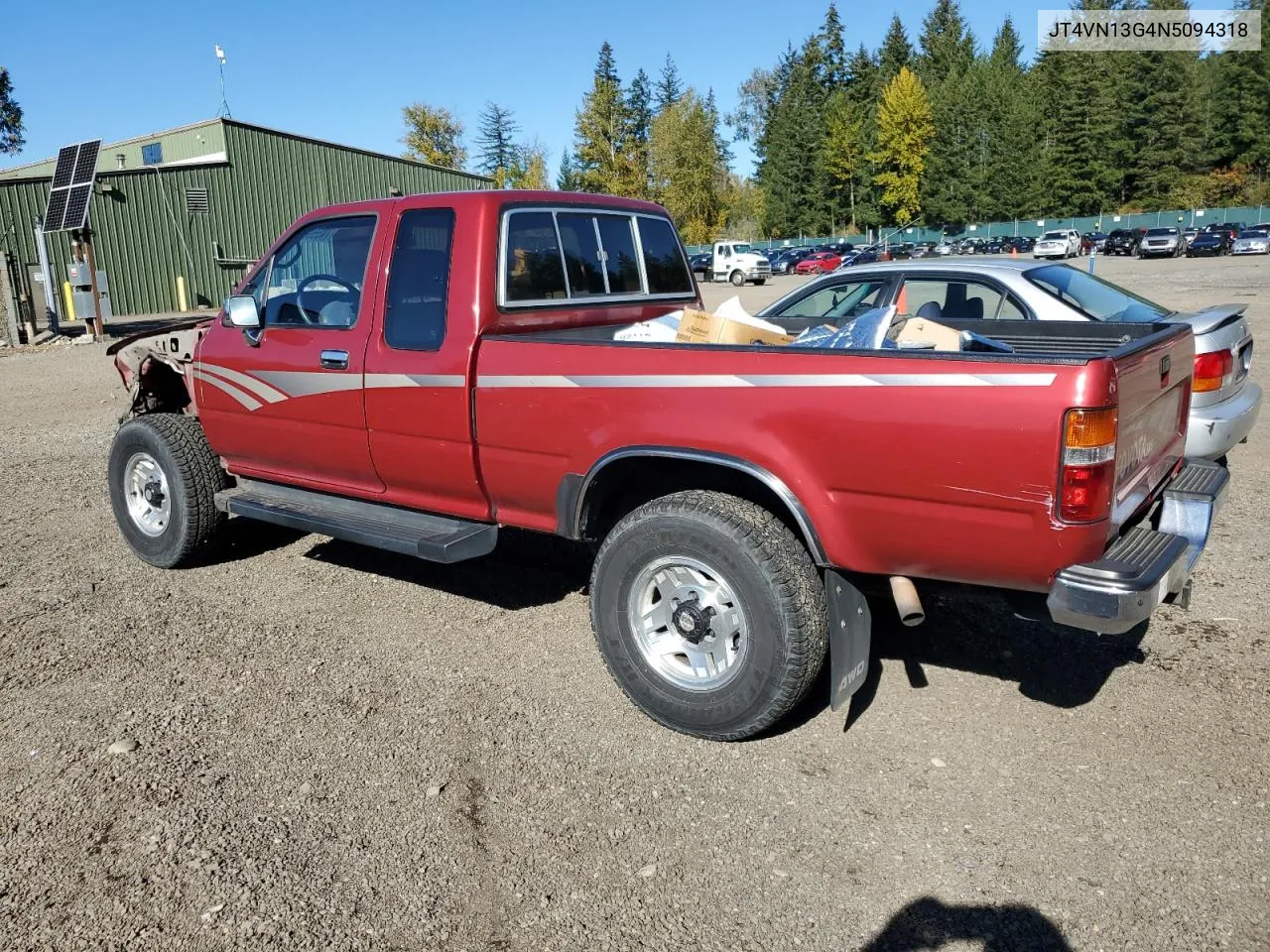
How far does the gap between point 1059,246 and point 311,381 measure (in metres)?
53.4

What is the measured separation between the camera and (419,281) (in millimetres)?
4516

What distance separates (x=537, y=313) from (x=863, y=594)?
1985mm

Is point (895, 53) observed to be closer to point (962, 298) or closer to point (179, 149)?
point (179, 149)

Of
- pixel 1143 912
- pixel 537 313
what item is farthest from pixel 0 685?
pixel 1143 912

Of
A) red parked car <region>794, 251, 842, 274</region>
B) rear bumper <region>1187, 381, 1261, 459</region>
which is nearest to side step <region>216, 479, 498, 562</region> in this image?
rear bumper <region>1187, 381, 1261, 459</region>

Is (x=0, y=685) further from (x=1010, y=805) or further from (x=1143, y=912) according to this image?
(x=1143, y=912)

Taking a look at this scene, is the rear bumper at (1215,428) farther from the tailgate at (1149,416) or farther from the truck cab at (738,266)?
the truck cab at (738,266)

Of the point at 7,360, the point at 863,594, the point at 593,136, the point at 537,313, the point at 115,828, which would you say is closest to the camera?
the point at 115,828

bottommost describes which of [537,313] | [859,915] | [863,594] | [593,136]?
[859,915]

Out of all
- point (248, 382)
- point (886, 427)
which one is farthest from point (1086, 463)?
point (248, 382)

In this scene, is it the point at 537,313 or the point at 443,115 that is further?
the point at 443,115

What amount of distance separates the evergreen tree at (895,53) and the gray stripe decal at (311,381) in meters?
96.8

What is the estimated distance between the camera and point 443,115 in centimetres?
6241

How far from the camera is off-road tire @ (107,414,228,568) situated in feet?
18.2
